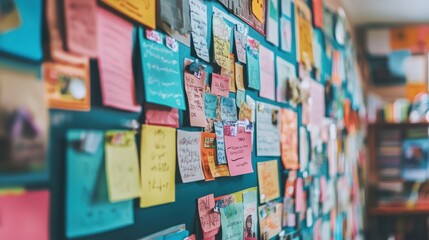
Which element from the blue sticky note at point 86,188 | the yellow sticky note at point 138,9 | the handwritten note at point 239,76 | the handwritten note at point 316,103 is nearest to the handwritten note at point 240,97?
the handwritten note at point 239,76

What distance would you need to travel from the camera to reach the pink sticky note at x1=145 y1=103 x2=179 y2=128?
884 mm

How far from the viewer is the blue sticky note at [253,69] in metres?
1.39

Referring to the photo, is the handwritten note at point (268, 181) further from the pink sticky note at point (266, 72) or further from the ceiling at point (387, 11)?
the ceiling at point (387, 11)

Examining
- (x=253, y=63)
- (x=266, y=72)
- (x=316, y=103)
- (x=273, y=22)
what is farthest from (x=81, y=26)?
(x=316, y=103)

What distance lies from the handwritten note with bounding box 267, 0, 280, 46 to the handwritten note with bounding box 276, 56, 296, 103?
81mm

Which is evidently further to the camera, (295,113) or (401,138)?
(401,138)

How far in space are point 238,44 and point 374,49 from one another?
3.16 metres

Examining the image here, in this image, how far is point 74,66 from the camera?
2.29 feet

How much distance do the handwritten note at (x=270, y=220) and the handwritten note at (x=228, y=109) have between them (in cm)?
35

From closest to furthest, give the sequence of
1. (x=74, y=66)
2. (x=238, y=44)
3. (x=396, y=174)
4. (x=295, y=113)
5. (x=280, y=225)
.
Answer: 1. (x=74, y=66)
2. (x=238, y=44)
3. (x=280, y=225)
4. (x=295, y=113)
5. (x=396, y=174)

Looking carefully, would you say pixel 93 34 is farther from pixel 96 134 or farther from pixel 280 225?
pixel 280 225

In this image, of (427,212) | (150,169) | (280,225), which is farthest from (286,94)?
(427,212)

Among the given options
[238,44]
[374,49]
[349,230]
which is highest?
[374,49]

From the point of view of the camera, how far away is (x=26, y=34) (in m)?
0.61
